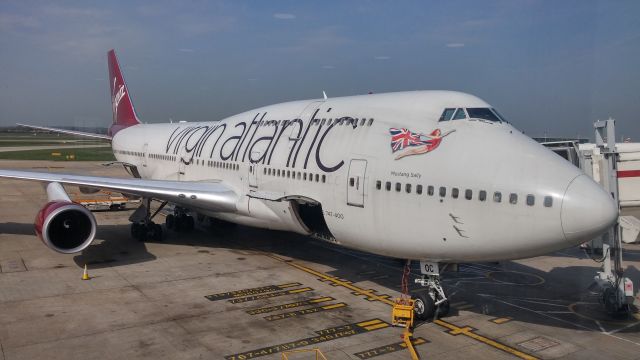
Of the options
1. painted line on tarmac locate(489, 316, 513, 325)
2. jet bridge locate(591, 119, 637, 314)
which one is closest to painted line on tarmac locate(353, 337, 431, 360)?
painted line on tarmac locate(489, 316, 513, 325)

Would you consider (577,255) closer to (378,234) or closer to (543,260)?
(543,260)

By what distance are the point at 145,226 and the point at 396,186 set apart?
1282 cm

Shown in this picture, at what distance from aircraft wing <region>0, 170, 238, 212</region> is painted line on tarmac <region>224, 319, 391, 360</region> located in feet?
22.4

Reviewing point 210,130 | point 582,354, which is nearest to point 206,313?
point 582,354

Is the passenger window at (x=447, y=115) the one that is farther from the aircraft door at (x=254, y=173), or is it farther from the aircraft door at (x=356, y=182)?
the aircraft door at (x=254, y=173)

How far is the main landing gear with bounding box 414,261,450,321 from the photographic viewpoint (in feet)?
38.0

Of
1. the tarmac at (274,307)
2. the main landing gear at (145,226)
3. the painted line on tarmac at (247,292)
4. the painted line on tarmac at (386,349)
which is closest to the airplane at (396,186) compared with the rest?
the painted line on tarmac at (386,349)

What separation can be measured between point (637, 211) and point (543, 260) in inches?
169

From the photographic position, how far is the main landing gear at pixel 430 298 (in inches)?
456

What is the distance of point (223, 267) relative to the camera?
1672 cm

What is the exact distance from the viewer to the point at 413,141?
37.9 feet

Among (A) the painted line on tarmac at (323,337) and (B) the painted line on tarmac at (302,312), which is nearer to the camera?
(A) the painted line on tarmac at (323,337)

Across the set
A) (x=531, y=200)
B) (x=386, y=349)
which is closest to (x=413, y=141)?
(x=531, y=200)

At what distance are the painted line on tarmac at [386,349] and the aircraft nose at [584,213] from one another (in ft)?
12.0
